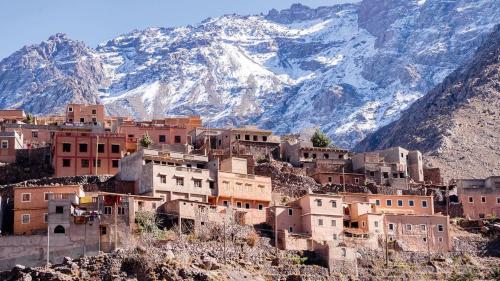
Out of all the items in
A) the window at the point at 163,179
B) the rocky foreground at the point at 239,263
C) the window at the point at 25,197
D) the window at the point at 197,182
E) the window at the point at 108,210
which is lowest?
the rocky foreground at the point at 239,263

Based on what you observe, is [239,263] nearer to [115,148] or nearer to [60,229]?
[60,229]

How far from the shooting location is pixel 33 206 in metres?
102

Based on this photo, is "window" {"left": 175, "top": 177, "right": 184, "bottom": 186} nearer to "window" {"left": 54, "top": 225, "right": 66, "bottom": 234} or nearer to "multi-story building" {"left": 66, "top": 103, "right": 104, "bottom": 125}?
"window" {"left": 54, "top": 225, "right": 66, "bottom": 234}

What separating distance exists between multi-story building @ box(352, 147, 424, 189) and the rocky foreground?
46.7 feet

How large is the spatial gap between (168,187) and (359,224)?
20.0 metres

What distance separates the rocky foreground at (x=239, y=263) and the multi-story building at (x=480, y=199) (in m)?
6.72

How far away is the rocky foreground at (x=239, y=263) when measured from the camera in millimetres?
93750

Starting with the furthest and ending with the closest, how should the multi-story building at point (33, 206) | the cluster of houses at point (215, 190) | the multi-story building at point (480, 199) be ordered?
the multi-story building at point (480, 199), the cluster of houses at point (215, 190), the multi-story building at point (33, 206)

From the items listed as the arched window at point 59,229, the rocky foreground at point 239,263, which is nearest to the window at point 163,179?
the rocky foreground at point 239,263

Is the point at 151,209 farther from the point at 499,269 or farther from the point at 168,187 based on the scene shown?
the point at 499,269

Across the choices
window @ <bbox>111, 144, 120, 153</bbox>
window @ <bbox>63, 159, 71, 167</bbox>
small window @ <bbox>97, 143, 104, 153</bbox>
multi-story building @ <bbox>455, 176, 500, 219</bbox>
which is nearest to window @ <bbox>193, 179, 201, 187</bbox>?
window @ <bbox>111, 144, 120, 153</bbox>

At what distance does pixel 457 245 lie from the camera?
371ft

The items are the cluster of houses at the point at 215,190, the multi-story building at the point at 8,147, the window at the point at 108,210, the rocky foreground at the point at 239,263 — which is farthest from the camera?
the multi-story building at the point at 8,147

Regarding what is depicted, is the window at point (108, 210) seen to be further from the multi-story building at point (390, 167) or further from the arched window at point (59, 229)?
the multi-story building at point (390, 167)
